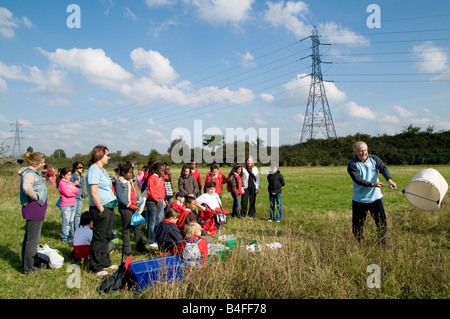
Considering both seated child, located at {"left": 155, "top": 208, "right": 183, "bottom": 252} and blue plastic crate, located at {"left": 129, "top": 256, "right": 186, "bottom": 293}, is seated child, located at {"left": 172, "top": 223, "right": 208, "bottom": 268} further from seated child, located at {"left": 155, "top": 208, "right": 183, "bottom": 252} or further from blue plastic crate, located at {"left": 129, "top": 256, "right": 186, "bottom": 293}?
blue plastic crate, located at {"left": 129, "top": 256, "right": 186, "bottom": 293}

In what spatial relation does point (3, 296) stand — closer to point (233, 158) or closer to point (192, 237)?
point (192, 237)

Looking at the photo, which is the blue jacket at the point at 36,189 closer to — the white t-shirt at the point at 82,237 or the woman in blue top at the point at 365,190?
the white t-shirt at the point at 82,237

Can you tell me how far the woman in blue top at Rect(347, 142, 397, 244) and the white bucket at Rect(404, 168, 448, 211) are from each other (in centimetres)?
43

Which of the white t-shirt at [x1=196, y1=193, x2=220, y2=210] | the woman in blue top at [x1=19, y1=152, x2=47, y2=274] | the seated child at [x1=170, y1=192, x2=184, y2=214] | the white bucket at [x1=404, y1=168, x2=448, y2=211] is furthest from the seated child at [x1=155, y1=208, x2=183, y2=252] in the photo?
the white bucket at [x1=404, y1=168, x2=448, y2=211]

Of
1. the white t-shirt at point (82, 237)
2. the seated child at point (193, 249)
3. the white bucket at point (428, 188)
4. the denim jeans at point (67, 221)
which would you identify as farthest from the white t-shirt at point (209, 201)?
the white bucket at point (428, 188)

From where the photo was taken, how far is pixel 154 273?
12.8 feet

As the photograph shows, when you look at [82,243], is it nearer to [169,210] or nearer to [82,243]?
[82,243]

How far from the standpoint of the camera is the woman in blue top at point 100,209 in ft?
15.0

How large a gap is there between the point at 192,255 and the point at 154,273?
29.0 inches

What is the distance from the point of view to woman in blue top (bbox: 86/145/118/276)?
457 centimetres
